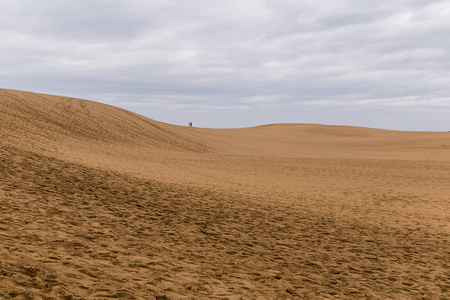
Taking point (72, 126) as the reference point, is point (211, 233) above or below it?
below

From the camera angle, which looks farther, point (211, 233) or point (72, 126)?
point (72, 126)

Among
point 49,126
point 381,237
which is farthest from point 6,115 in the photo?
point 381,237

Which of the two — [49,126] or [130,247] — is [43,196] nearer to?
[130,247]

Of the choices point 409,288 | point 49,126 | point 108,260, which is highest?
point 49,126

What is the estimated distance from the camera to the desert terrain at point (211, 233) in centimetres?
646

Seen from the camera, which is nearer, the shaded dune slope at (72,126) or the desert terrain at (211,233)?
the desert terrain at (211,233)

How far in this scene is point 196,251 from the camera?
8.62 m

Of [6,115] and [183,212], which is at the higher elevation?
[6,115]

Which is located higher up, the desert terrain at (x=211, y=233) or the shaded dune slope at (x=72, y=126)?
the shaded dune slope at (x=72, y=126)

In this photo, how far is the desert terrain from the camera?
646 cm

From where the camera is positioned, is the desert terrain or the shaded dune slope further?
the shaded dune slope

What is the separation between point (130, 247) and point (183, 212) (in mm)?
3950

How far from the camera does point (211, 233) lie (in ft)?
33.6

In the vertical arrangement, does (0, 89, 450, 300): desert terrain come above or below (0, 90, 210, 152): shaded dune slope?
below
